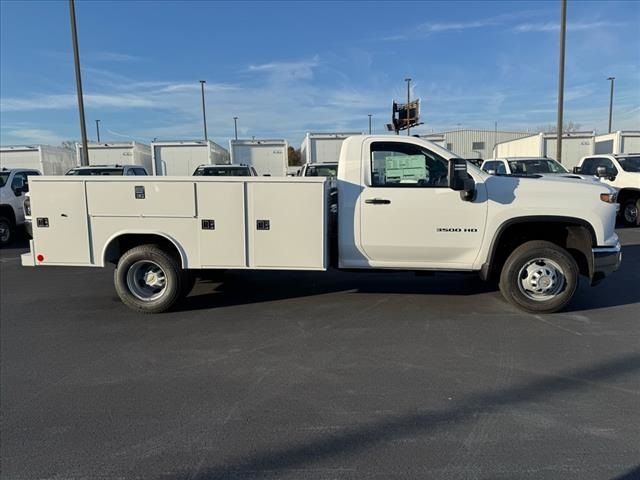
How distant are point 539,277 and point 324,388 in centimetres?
318

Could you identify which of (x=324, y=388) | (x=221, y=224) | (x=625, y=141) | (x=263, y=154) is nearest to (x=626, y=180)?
(x=221, y=224)

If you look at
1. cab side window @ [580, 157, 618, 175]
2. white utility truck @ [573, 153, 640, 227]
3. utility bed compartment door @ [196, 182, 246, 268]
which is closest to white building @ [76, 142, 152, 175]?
cab side window @ [580, 157, 618, 175]

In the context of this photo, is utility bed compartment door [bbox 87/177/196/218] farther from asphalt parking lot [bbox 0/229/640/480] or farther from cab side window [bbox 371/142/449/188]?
cab side window [bbox 371/142/449/188]

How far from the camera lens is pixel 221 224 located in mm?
5562

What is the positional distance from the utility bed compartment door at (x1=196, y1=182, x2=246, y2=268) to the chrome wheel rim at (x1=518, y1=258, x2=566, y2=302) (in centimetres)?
342

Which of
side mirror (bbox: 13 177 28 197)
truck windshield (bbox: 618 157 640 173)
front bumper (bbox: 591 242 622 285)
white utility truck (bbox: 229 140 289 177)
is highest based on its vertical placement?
white utility truck (bbox: 229 140 289 177)

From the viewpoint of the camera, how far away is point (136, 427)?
327cm

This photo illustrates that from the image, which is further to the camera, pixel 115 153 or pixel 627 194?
pixel 115 153

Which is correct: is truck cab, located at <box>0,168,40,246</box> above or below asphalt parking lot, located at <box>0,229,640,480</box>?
above

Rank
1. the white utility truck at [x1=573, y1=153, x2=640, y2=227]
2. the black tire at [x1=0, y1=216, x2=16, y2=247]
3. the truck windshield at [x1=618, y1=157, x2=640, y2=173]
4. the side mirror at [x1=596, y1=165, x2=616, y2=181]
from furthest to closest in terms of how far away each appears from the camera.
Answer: the truck windshield at [x1=618, y1=157, x2=640, y2=173], the white utility truck at [x1=573, y1=153, x2=640, y2=227], the side mirror at [x1=596, y1=165, x2=616, y2=181], the black tire at [x1=0, y1=216, x2=16, y2=247]

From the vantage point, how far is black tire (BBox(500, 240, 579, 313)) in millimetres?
5441

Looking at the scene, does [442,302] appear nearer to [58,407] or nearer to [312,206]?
[312,206]

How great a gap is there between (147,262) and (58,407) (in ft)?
8.07

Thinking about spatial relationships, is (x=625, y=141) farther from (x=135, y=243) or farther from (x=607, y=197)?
(x=135, y=243)
